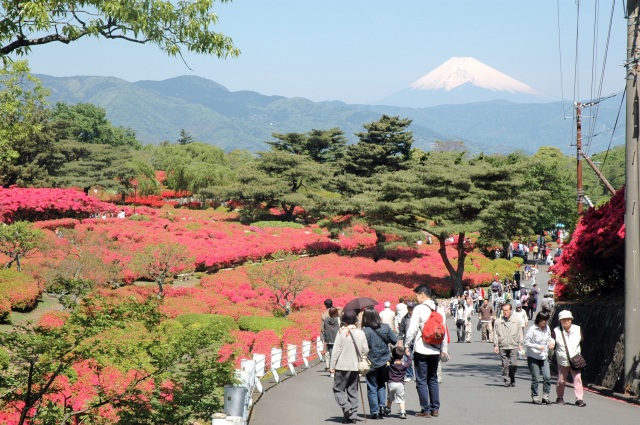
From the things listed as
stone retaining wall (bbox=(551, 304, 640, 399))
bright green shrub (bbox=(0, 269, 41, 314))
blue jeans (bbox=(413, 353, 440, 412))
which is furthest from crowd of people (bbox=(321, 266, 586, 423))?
bright green shrub (bbox=(0, 269, 41, 314))

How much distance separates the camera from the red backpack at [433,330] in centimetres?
1216

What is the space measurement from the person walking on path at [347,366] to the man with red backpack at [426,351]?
0.88m

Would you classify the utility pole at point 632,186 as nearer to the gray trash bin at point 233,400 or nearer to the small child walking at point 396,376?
the small child walking at point 396,376

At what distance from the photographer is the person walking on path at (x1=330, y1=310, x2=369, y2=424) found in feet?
38.7

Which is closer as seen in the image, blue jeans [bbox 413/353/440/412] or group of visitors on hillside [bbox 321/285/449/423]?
group of visitors on hillside [bbox 321/285/449/423]

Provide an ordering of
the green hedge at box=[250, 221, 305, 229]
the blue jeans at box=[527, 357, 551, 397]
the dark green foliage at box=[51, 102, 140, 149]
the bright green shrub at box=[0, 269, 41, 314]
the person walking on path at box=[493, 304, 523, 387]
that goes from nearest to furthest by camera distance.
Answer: the blue jeans at box=[527, 357, 551, 397], the person walking on path at box=[493, 304, 523, 387], the bright green shrub at box=[0, 269, 41, 314], the green hedge at box=[250, 221, 305, 229], the dark green foliage at box=[51, 102, 140, 149]

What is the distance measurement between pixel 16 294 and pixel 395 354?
20.2m

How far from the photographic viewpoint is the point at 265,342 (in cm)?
2386

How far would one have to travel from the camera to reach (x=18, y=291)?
2931 cm

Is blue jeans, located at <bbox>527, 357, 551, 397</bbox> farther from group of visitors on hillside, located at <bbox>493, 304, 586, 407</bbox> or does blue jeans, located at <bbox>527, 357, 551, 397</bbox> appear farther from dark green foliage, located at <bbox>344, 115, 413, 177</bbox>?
dark green foliage, located at <bbox>344, 115, 413, 177</bbox>

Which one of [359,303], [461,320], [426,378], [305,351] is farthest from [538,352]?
[461,320]

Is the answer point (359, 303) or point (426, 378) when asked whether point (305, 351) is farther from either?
point (426, 378)

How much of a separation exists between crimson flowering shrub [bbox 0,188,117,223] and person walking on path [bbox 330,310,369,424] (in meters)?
46.8

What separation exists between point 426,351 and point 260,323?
683 inches
